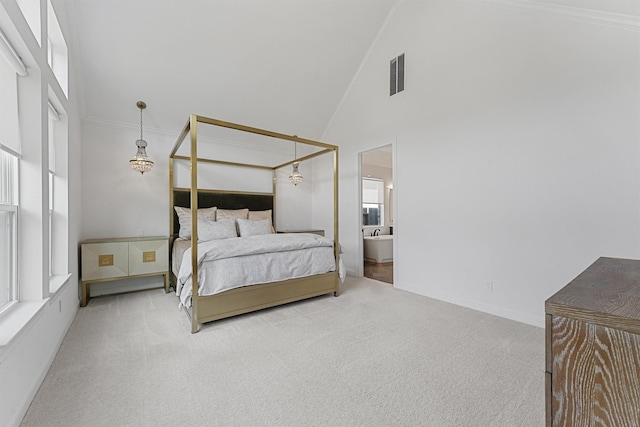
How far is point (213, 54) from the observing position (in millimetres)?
3482

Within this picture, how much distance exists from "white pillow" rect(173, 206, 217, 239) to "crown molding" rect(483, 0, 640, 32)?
4.52 m

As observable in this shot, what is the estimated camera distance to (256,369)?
1.91 meters

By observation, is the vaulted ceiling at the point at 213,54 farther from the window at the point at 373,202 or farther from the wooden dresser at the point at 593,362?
the wooden dresser at the point at 593,362

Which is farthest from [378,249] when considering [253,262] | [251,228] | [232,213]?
[253,262]

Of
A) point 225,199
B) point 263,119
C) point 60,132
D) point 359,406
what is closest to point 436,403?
point 359,406

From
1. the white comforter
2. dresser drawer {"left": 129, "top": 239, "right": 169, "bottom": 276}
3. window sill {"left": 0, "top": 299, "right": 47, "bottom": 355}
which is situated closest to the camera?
window sill {"left": 0, "top": 299, "right": 47, "bottom": 355}

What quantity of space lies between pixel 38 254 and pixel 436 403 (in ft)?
8.62

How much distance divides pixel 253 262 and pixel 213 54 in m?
2.72

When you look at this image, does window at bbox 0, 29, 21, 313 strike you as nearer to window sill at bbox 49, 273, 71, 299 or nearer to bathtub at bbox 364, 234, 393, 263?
window sill at bbox 49, 273, 71, 299

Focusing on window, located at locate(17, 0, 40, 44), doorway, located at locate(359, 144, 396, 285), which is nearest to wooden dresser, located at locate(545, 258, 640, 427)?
window, located at locate(17, 0, 40, 44)

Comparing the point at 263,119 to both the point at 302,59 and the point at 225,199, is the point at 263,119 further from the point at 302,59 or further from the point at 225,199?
the point at 225,199

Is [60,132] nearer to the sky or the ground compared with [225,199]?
nearer to the sky

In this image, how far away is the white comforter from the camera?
8.54 ft

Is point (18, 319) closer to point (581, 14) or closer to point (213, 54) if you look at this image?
point (213, 54)
